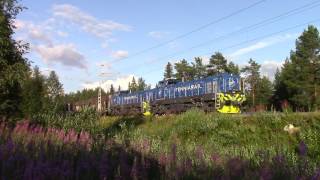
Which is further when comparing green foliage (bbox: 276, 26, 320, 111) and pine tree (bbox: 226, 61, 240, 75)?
pine tree (bbox: 226, 61, 240, 75)

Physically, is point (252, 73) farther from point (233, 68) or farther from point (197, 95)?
A: point (197, 95)

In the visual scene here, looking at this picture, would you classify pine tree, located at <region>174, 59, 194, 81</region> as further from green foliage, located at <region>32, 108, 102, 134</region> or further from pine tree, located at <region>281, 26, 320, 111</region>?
green foliage, located at <region>32, 108, 102, 134</region>

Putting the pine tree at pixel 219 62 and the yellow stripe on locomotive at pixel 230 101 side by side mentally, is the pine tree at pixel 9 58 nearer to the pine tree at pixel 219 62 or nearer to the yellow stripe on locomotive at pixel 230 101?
the yellow stripe on locomotive at pixel 230 101

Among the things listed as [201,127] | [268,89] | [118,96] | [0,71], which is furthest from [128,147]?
[268,89]

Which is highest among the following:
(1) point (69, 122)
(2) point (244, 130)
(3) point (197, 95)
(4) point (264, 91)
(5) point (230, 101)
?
(4) point (264, 91)

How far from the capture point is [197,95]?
34219 millimetres

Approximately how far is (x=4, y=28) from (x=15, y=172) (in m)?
19.4

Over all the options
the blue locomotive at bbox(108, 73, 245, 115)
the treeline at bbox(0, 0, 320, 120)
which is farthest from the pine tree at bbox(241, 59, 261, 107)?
the blue locomotive at bbox(108, 73, 245, 115)

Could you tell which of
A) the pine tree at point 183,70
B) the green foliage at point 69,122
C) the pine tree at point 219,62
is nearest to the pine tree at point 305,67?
the pine tree at point 219,62

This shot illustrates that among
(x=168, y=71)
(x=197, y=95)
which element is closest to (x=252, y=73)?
(x=168, y=71)

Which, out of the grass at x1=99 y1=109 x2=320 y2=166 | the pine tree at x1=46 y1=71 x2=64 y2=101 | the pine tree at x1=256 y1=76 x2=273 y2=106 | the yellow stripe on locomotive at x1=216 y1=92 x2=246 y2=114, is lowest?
the grass at x1=99 y1=109 x2=320 y2=166

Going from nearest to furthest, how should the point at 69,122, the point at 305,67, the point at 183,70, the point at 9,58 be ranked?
1. the point at 69,122
2. the point at 9,58
3. the point at 305,67
4. the point at 183,70

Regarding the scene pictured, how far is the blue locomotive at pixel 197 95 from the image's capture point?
31516 millimetres

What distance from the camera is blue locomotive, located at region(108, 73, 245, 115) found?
3152 centimetres
